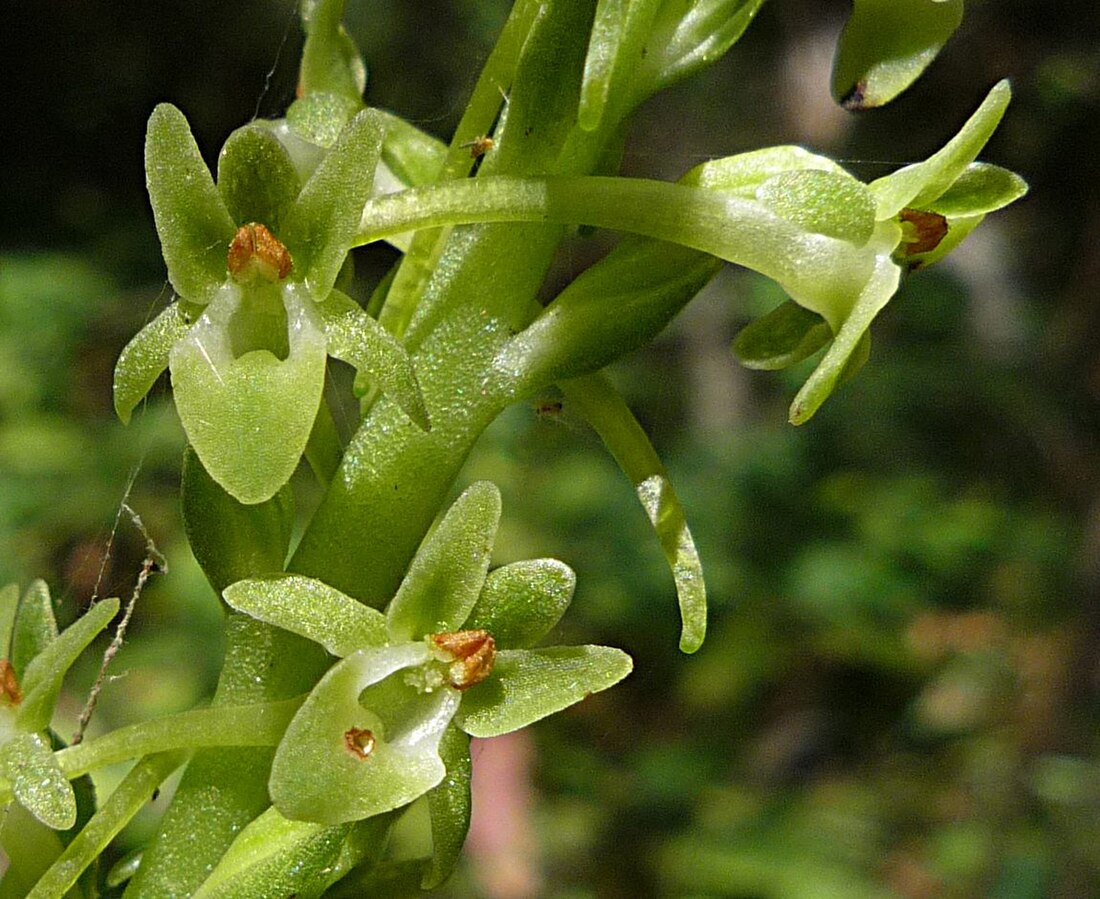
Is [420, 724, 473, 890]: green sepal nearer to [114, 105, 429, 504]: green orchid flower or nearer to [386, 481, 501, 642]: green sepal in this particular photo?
[386, 481, 501, 642]: green sepal

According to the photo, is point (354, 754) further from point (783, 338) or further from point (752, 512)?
point (752, 512)

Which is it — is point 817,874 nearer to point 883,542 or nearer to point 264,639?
point 883,542

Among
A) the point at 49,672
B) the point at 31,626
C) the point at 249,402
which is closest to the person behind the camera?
the point at 249,402

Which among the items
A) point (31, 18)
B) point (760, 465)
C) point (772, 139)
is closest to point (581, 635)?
point (760, 465)

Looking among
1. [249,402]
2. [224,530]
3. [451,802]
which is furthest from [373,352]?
[451,802]

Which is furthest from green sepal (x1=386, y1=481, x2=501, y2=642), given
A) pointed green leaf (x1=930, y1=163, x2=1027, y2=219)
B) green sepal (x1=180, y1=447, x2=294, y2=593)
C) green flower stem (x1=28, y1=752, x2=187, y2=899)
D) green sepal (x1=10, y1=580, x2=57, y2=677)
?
pointed green leaf (x1=930, y1=163, x2=1027, y2=219)

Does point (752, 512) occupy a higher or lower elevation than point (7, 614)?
lower

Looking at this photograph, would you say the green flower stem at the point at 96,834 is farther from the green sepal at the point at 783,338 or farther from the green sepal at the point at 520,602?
the green sepal at the point at 783,338
